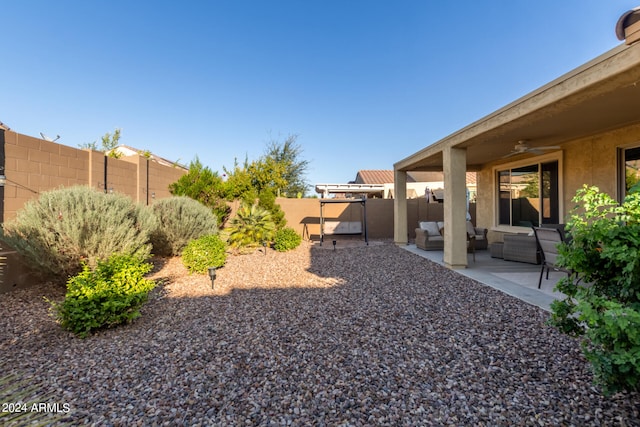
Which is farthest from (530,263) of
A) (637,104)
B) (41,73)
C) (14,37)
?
(41,73)

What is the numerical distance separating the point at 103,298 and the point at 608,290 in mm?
4229

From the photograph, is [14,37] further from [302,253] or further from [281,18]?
[302,253]

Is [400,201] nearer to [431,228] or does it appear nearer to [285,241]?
[431,228]

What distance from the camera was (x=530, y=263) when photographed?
21.6 feet

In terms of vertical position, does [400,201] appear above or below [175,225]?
above

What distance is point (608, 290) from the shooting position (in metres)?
1.72

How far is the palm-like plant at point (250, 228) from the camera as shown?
352 inches

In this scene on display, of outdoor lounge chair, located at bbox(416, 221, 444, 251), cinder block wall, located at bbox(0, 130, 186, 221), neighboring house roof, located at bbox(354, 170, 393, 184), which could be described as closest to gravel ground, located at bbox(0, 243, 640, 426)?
cinder block wall, located at bbox(0, 130, 186, 221)

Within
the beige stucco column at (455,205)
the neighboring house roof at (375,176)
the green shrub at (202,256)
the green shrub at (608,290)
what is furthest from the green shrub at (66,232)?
the neighboring house roof at (375,176)

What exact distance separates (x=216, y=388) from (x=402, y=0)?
1031 cm

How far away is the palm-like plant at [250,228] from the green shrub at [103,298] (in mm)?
5361

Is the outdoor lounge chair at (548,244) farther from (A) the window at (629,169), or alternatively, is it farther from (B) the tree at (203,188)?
(B) the tree at (203,188)

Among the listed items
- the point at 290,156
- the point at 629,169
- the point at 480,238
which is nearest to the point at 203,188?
the point at 480,238

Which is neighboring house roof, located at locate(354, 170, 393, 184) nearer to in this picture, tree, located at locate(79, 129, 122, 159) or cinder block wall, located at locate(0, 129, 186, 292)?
tree, located at locate(79, 129, 122, 159)
